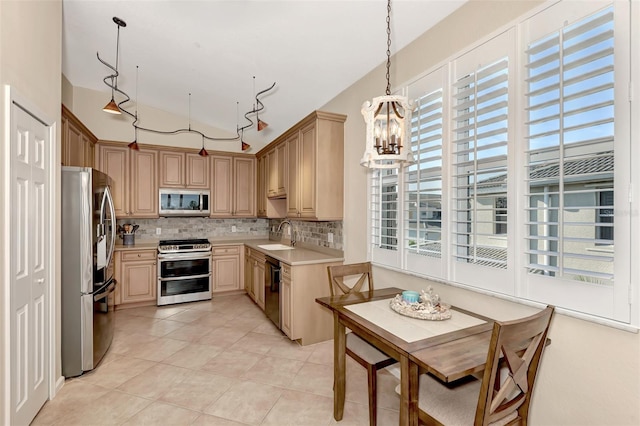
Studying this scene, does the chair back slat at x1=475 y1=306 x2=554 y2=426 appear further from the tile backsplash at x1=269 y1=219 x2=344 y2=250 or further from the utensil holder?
the utensil holder

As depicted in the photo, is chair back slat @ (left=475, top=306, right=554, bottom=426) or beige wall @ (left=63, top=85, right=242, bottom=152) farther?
beige wall @ (left=63, top=85, right=242, bottom=152)

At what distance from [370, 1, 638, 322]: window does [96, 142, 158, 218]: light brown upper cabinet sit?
413cm

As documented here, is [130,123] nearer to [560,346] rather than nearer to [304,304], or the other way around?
[304,304]

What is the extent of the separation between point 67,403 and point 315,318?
209cm

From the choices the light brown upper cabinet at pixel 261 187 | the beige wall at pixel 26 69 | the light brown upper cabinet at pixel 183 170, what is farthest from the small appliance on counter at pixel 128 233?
the beige wall at pixel 26 69

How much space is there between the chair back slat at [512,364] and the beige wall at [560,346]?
0.24 m

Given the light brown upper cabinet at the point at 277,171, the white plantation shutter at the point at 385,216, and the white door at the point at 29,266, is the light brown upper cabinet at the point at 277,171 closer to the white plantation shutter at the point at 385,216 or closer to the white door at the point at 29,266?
the white plantation shutter at the point at 385,216

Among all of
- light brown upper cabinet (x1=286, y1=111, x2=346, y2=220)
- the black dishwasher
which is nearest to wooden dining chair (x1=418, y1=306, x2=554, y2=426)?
light brown upper cabinet (x1=286, y1=111, x2=346, y2=220)

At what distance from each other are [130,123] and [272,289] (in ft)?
11.7

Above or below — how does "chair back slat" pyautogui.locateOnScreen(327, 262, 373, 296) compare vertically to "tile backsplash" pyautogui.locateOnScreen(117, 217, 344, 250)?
below

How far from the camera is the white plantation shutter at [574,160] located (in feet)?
4.32

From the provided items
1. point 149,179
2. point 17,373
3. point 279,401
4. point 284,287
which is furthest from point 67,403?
point 149,179

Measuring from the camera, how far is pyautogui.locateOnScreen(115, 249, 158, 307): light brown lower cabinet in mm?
4367

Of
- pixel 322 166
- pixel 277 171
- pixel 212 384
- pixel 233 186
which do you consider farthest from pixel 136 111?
pixel 212 384
